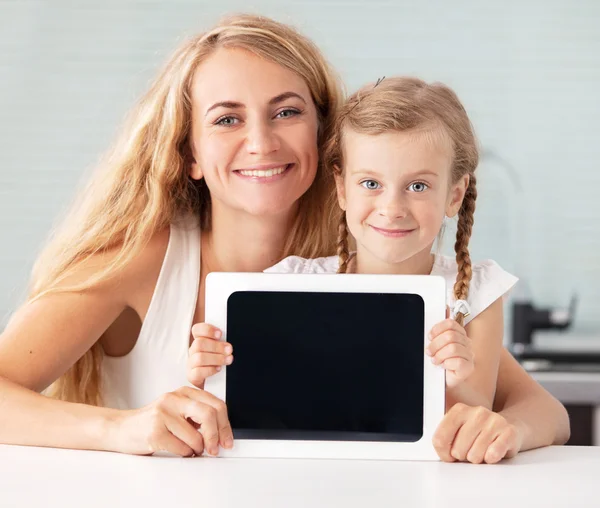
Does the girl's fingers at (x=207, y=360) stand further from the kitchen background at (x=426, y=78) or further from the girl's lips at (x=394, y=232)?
the kitchen background at (x=426, y=78)

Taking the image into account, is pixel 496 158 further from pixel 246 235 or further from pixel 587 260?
pixel 246 235

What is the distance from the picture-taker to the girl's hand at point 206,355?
1055 mm

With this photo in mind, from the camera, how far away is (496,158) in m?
3.34

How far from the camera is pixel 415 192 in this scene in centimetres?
121

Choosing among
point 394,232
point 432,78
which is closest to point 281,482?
point 394,232

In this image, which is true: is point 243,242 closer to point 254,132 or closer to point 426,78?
point 254,132

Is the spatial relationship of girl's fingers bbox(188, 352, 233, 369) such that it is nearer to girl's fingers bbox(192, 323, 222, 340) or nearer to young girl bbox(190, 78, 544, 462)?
girl's fingers bbox(192, 323, 222, 340)

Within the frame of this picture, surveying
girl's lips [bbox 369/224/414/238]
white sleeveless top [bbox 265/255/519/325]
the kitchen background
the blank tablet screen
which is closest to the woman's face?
white sleeveless top [bbox 265/255/519/325]

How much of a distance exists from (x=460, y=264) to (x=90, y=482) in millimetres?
623

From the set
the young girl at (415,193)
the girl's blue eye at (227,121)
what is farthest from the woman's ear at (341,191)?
the girl's blue eye at (227,121)

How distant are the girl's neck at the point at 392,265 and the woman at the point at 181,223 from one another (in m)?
0.19

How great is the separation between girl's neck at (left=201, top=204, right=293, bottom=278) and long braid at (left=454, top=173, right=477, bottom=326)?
0.33 meters

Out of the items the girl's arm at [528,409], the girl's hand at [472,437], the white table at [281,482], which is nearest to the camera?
the white table at [281,482]

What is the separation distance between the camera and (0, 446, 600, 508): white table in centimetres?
86
